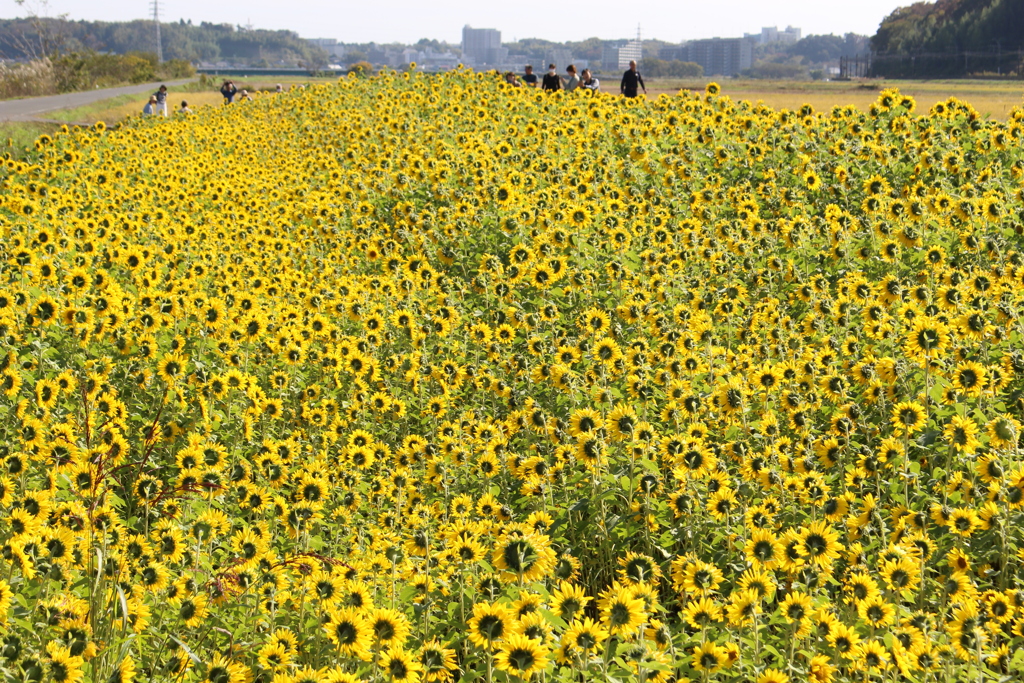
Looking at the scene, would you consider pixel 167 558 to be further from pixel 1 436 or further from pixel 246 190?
pixel 246 190

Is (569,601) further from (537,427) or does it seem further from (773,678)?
(537,427)

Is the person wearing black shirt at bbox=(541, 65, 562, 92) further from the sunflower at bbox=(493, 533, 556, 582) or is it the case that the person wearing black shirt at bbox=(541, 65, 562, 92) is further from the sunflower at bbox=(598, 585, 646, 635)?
the sunflower at bbox=(598, 585, 646, 635)

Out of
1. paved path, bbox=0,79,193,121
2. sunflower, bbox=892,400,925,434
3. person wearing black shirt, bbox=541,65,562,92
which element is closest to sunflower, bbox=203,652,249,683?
sunflower, bbox=892,400,925,434

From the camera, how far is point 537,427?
5.09 metres

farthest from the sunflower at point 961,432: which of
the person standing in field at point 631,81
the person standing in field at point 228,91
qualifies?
the person standing in field at point 228,91

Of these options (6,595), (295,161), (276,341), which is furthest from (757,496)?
(295,161)

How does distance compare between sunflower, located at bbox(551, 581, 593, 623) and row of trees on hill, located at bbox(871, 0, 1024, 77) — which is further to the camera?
row of trees on hill, located at bbox(871, 0, 1024, 77)

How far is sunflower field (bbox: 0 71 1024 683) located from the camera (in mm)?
3145

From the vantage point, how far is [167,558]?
358cm

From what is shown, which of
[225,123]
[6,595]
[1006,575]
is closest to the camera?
[6,595]

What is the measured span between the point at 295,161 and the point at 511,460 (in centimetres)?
1371

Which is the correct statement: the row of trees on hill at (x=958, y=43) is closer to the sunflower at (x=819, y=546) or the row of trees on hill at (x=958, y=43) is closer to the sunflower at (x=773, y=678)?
the sunflower at (x=819, y=546)

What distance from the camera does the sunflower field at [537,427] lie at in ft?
10.3

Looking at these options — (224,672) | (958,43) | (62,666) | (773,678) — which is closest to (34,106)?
(62,666)
